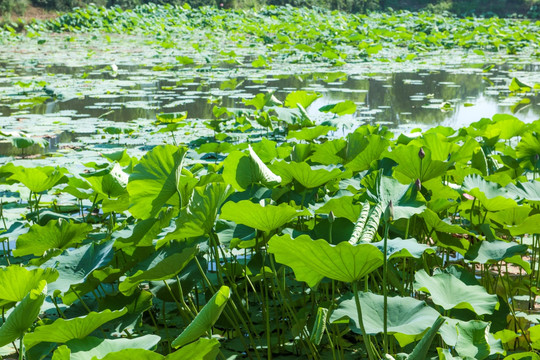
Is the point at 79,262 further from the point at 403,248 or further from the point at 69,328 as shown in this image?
the point at 403,248

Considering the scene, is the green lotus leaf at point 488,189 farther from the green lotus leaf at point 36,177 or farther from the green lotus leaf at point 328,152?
the green lotus leaf at point 36,177

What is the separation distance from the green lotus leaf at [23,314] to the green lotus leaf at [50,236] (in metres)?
0.34

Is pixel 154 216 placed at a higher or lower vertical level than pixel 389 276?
higher

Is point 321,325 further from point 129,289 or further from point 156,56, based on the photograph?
point 156,56

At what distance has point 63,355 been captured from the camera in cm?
81

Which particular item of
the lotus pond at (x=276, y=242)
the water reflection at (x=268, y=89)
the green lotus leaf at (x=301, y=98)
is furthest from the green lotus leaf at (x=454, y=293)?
the water reflection at (x=268, y=89)

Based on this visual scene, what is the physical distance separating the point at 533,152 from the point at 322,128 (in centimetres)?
71

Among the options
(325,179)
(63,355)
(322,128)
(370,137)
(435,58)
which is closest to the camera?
(63,355)

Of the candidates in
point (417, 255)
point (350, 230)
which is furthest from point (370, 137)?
point (417, 255)

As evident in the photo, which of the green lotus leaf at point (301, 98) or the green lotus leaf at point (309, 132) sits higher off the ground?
the green lotus leaf at point (309, 132)

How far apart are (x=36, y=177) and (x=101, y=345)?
895 millimetres

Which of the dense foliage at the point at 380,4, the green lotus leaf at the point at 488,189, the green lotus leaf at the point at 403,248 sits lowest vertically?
the dense foliage at the point at 380,4

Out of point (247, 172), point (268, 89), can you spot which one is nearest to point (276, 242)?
point (247, 172)

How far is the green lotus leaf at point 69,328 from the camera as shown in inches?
36.6
